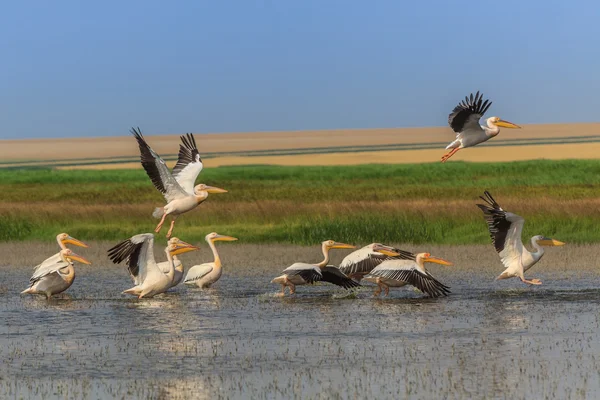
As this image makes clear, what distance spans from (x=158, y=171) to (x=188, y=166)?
129 centimetres

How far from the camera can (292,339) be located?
10.4 metres

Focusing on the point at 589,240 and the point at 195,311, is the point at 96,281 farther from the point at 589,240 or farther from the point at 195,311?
the point at 589,240

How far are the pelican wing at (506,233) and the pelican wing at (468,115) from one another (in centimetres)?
89

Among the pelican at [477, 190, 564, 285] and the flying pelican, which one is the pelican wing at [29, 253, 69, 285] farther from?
the pelican at [477, 190, 564, 285]

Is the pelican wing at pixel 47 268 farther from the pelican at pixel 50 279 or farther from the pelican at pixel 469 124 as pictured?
the pelican at pixel 469 124

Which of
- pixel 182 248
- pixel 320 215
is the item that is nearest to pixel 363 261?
pixel 182 248

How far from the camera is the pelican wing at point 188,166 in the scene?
49.0ft

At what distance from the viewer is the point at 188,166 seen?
15.1 metres

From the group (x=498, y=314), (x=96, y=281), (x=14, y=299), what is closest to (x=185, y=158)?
(x=96, y=281)

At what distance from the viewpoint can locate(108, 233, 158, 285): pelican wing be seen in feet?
42.8

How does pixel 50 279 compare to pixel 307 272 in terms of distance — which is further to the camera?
pixel 50 279

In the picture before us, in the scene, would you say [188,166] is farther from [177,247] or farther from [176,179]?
[177,247]

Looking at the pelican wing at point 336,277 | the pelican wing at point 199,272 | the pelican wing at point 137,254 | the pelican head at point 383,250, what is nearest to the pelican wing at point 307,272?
the pelican wing at point 336,277

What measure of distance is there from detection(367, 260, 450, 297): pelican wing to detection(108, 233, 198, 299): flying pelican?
2.37 metres
